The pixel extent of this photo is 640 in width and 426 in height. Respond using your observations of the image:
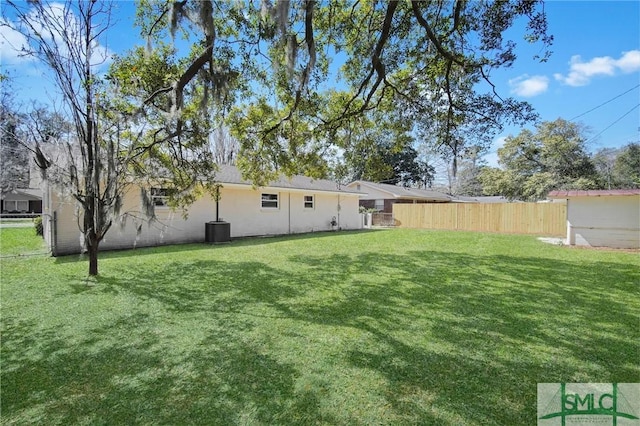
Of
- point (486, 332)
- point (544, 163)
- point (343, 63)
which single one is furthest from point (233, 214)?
point (544, 163)

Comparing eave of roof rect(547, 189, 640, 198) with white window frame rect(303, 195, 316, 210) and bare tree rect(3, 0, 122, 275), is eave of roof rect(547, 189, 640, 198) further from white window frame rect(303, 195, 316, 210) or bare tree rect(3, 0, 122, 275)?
bare tree rect(3, 0, 122, 275)

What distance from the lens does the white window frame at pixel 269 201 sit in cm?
1455

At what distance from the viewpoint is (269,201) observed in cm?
1488

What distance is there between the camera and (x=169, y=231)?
11617 mm

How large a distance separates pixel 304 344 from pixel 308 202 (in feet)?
44.8

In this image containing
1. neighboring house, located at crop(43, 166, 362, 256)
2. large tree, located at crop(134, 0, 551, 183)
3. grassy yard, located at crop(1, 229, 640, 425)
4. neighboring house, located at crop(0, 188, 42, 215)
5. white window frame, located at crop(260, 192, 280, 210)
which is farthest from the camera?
neighboring house, located at crop(0, 188, 42, 215)

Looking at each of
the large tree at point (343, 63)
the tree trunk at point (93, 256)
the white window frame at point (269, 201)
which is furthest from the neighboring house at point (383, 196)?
the tree trunk at point (93, 256)

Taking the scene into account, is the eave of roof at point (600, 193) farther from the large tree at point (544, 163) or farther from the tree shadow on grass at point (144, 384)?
the tree shadow on grass at point (144, 384)

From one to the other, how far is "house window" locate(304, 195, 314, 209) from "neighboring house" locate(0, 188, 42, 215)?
31846 mm

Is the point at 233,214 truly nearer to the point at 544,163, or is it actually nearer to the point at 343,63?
the point at 343,63

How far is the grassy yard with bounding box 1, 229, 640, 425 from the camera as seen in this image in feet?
7.82

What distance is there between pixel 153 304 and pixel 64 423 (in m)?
2.70

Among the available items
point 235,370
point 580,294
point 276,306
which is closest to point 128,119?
point 276,306

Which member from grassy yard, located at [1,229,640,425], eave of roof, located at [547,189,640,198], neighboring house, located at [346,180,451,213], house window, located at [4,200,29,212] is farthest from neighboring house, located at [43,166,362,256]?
house window, located at [4,200,29,212]
